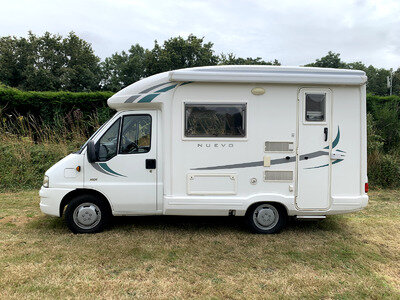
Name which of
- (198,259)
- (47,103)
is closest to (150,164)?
(198,259)

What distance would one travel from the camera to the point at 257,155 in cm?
450

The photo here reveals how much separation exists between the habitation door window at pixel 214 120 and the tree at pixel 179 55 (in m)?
29.0

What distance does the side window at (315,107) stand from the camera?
452 centimetres

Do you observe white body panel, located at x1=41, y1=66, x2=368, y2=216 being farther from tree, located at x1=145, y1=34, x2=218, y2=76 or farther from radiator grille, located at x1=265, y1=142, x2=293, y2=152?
tree, located at x1=145, y1=34, x2=218, y2=76

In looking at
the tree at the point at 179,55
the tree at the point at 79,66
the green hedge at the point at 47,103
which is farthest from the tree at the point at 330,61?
the green hedge at the point at 47,103

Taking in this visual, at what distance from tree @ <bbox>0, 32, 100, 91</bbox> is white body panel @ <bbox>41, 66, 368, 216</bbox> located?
3033 cm

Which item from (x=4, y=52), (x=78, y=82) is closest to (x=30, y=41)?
(x=4, y=52)

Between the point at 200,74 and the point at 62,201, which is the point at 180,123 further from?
the point at 62,201

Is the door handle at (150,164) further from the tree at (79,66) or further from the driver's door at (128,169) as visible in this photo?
the tree at (79,66)

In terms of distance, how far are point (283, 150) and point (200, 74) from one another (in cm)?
172

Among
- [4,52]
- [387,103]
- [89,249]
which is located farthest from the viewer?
[4,52]

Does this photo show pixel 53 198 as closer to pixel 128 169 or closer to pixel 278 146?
pixel 128 169

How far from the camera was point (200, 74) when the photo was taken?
4398 mm

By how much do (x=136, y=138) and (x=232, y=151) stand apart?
1.51 metres
